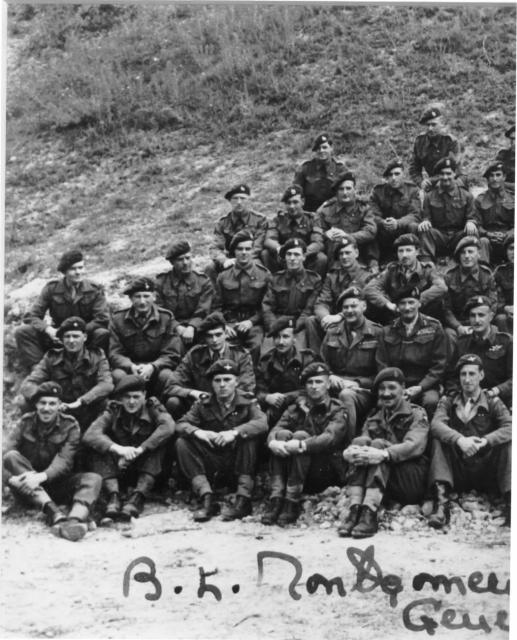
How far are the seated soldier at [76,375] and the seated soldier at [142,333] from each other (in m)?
0.17

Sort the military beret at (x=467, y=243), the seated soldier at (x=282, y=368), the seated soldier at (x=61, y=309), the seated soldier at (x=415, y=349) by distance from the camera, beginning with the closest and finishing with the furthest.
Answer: the seated soldier at (x=415, y=349)
the seated soldier at (x=282, y=368)
the military beret at (x=467, y=243)
the seated soldier at (x=61, y=309)

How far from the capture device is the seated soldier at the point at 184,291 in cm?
926

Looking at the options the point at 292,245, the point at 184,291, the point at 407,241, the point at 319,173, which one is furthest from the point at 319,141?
the point at 184,291

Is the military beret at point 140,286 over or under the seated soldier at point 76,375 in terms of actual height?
over

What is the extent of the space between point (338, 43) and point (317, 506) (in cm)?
470

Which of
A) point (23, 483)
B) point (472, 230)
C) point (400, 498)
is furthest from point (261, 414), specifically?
point (472, 230)

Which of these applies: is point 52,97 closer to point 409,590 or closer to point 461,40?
point 461,40

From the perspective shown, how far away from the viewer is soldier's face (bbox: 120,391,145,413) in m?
8.42

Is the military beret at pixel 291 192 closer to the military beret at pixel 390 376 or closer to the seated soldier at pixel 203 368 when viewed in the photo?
the seated soldier at pixel 203 368

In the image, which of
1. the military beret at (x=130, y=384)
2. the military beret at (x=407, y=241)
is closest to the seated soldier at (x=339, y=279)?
the military beret at (x=407, y=241)

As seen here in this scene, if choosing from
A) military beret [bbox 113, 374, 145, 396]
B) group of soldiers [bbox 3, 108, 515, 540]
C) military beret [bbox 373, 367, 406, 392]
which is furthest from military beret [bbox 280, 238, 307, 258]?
military beret [bbox 113, 374, 145, 396]

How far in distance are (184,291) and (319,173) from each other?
6.32 feet

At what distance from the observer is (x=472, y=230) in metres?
9.25

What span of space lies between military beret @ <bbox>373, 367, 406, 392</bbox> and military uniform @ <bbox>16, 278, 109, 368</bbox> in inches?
96.1
